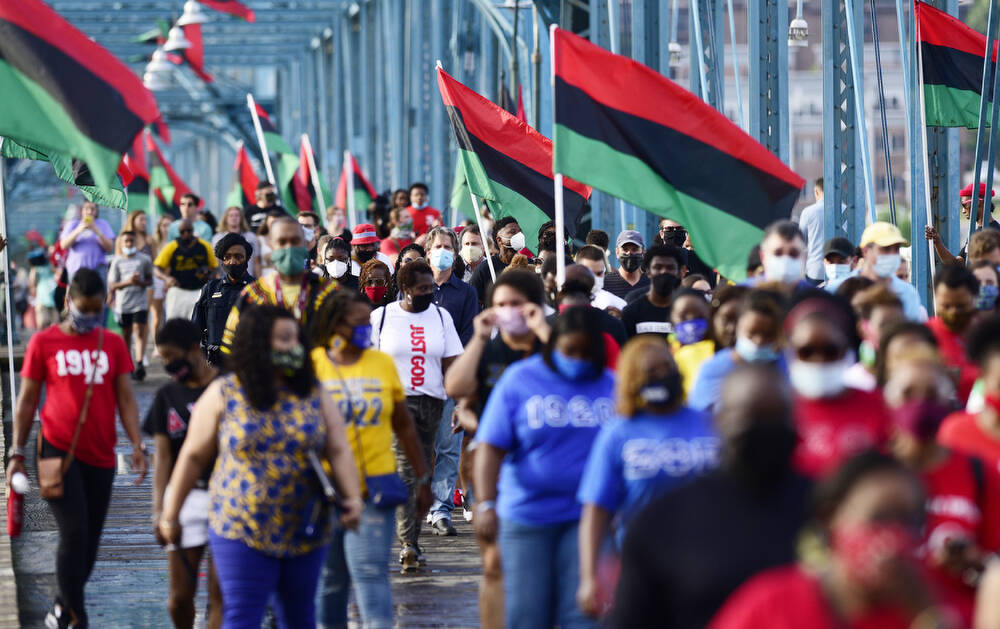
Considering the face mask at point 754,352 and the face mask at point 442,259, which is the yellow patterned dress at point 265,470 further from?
the face mask at point 442,259

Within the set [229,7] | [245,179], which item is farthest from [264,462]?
[229,7]

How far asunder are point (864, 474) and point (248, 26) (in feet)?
150

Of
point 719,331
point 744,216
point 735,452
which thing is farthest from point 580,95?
point 735,452

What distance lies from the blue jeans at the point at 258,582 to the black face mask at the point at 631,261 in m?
4.67

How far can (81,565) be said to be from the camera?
26.2 feet

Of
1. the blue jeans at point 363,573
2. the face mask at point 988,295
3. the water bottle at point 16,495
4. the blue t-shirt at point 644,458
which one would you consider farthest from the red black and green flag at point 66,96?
the blue t-shirt at point 644,458

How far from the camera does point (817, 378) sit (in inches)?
210

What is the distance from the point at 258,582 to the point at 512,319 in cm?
149

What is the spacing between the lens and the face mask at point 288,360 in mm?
6402

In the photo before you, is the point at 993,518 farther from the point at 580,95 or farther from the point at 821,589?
the point at 580,95

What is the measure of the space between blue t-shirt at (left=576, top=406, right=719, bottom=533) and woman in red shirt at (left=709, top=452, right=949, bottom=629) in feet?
5.69

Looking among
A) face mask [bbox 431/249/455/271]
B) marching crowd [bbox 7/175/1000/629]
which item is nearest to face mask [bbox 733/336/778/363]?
marching crowd [bbox 7/175/1000/629]

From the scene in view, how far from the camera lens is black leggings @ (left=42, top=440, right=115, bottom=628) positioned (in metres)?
7.97

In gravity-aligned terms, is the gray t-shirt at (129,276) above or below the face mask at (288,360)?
above
